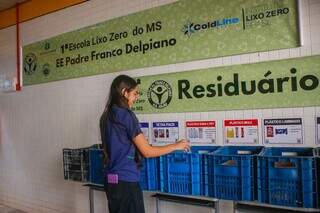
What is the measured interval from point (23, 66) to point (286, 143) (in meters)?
3.98

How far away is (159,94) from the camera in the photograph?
11.6 ft

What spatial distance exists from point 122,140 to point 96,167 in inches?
41.6

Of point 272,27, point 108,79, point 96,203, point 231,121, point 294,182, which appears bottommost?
point 96,203

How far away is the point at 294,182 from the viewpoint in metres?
2.28

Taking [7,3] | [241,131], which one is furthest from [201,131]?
[7,3]

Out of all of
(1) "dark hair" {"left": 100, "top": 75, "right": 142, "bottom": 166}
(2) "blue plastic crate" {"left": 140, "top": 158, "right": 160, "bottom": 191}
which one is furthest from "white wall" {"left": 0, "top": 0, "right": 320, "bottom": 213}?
(1) "dark hair" {"left": 100, "top": 75, "right": 142, "bottom": 166}

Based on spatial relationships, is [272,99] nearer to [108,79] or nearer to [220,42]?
[220,42]

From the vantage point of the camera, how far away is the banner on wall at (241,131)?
2965 millimetres

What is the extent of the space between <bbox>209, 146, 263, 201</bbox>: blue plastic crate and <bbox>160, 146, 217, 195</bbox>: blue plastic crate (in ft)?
0.35

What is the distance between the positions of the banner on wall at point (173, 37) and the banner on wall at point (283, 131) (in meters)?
0.62

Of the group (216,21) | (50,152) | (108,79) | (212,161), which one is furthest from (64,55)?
(212,161)

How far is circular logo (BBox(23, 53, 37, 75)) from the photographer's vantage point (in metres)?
4.90

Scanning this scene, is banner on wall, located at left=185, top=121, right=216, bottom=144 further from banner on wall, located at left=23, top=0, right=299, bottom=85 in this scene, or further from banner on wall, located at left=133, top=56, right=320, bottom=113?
banner on wall, located at left=23, top=0, right=299, bottom=85

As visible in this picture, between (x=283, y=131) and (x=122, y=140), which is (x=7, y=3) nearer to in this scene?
(x=122, y=140)
